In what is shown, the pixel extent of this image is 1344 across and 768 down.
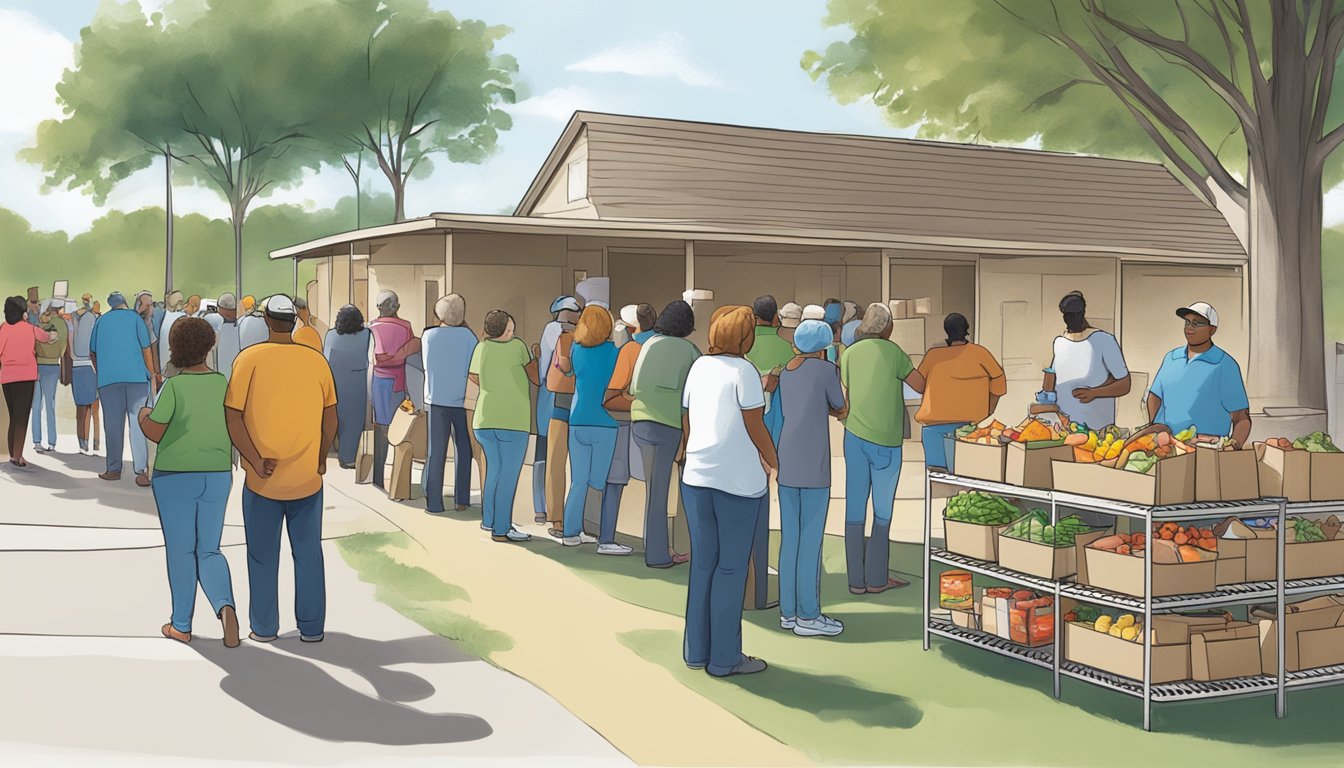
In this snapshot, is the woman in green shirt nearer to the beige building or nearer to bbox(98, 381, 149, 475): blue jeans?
bbox(98, 381, 149, 475): blue jeans

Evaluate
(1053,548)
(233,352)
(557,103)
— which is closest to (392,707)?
(1053,548)

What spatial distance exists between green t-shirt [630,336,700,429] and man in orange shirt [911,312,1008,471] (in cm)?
161

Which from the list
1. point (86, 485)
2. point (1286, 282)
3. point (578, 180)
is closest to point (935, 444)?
point (1286, 282)

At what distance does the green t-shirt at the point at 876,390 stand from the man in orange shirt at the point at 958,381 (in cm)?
38

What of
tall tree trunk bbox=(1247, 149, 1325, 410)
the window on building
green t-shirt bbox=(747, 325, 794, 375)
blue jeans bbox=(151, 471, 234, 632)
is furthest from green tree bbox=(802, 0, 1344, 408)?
blue jeans bbox=(151, 471, 234, 632)

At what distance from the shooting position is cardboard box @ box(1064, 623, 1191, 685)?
19.6 feet

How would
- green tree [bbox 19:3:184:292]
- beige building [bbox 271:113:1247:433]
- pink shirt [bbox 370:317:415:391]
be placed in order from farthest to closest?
green tree [bbox 19:3:184:292] < beige building [bbox 271:113:1247:433] < pink shirt [bbox 370:317:415:391]

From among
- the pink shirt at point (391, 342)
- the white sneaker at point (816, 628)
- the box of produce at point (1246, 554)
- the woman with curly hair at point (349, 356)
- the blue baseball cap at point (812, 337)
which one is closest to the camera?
the box of produce at point (1246, 554)

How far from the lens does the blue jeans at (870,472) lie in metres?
8.09

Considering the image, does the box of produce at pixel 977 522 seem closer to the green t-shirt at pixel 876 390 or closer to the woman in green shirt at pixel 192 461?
the green t-shirt at pixel 876 390

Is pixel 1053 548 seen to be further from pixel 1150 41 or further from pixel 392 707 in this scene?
pixel 1150 41

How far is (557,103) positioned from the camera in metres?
191

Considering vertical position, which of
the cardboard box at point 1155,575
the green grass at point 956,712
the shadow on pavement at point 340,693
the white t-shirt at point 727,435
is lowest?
the green grass at point 956,712

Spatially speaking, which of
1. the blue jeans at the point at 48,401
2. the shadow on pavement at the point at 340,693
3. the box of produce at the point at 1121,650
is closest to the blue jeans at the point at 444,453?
the shadow on pavement at the point at 340,693
